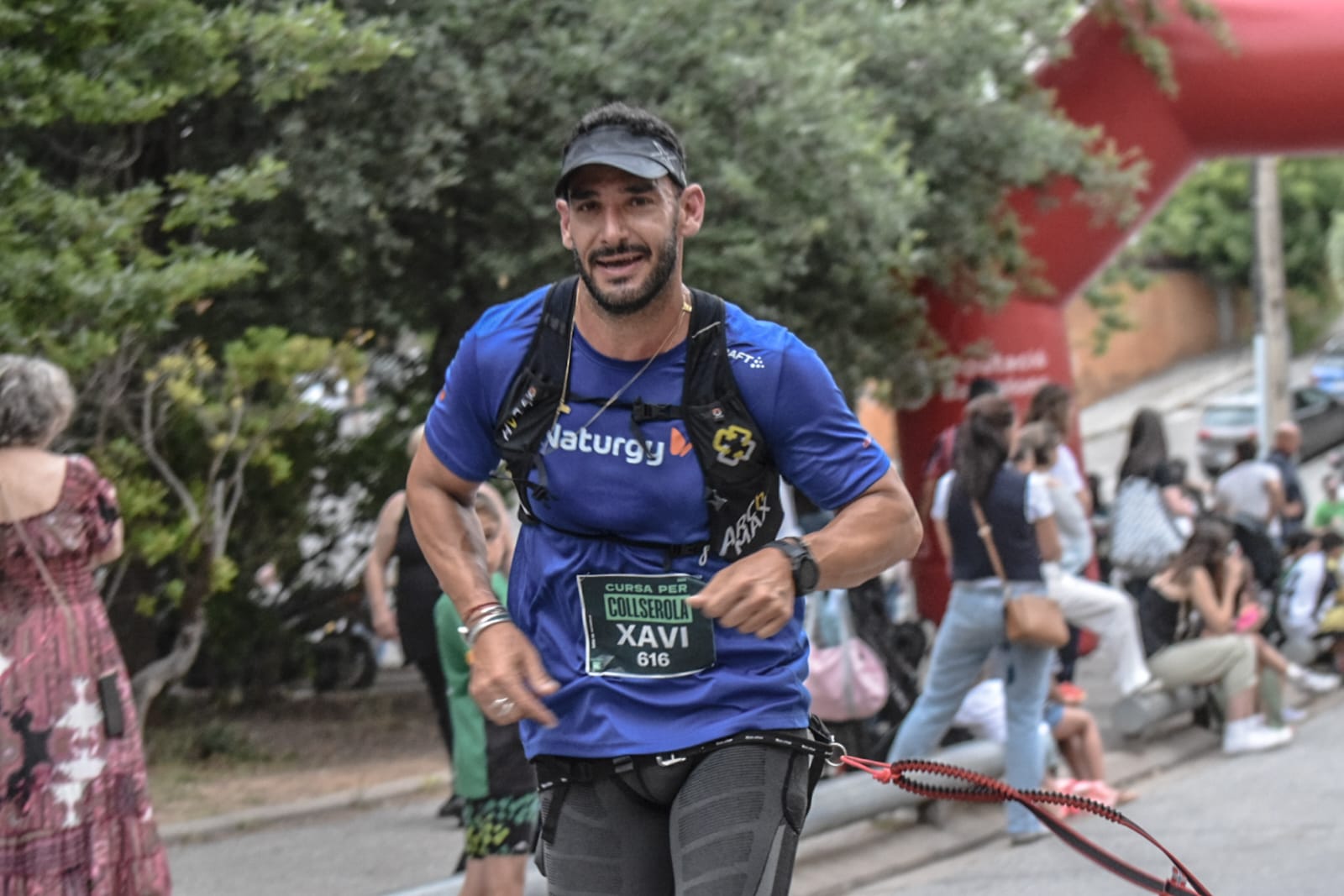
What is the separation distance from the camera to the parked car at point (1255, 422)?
97.8 ft

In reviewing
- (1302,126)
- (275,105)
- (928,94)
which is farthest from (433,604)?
(1302,126)

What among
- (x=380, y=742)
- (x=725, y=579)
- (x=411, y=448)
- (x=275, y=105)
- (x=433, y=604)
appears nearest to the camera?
(x=725, y=579)

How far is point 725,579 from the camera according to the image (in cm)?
296

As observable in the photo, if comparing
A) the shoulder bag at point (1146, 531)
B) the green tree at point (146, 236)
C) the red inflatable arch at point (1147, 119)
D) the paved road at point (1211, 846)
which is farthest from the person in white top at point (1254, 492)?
the green tree at point (146, 236)

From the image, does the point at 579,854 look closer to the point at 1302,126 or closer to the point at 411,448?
the point at 411,448

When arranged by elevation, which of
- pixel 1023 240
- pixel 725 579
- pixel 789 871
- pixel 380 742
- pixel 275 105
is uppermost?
pixel 275 105

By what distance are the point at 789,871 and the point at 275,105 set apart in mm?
6794

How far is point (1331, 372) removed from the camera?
33.6 meters

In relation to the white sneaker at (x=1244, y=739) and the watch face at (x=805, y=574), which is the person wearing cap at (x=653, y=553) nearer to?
the watch face at (x=805, y=574)

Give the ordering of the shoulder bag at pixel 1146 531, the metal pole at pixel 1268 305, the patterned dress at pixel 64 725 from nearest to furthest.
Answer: the patterned dress at pixel 64 725
the shoulder bag at pixel 1146 531
the metal pole at pixel 1268 305

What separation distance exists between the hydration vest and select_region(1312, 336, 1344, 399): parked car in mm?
30392

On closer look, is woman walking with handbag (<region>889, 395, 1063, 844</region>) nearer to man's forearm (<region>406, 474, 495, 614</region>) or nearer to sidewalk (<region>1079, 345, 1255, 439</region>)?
man's forearm (<region>406, 474, 495, 614</region>)

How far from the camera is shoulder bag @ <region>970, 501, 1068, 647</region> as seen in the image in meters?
7.62

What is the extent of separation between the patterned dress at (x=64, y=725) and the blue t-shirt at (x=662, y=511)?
211 centimetres
